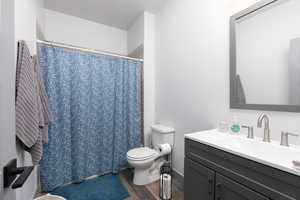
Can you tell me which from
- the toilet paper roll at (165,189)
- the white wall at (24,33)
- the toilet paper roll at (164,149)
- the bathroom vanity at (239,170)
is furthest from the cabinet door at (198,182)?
the white wall at (24,33)

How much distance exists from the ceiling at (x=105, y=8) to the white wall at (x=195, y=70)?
0.30m

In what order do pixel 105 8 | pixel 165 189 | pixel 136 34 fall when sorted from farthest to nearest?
pixel 136 34 < pixel 105 8 < pixel 165 189

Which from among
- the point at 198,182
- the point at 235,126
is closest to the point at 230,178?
the point at 198,182

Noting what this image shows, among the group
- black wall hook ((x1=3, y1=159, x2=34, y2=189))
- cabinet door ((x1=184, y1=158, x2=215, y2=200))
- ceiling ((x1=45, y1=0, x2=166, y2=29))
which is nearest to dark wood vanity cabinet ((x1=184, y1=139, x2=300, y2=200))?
cabinet door ((x1=184, y1=158, x2=215, y2=200))

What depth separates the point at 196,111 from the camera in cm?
158

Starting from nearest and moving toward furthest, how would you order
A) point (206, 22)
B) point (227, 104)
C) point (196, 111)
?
point (227, 104), point (206, 22), point (196, 111)

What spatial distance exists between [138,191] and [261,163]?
4.50 ft

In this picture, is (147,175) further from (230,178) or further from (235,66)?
(235,66)

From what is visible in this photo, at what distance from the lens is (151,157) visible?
1687 millimetres

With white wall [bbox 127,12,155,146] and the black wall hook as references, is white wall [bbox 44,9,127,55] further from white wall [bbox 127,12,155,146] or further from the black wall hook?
the black wall hook

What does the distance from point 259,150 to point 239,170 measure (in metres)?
0.27

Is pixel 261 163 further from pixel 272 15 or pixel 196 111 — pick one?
pixel 272 15

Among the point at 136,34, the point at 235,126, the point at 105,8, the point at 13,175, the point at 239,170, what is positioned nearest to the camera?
the point at 13,175

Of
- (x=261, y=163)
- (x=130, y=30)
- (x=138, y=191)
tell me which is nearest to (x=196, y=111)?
(x=261, y=163)
